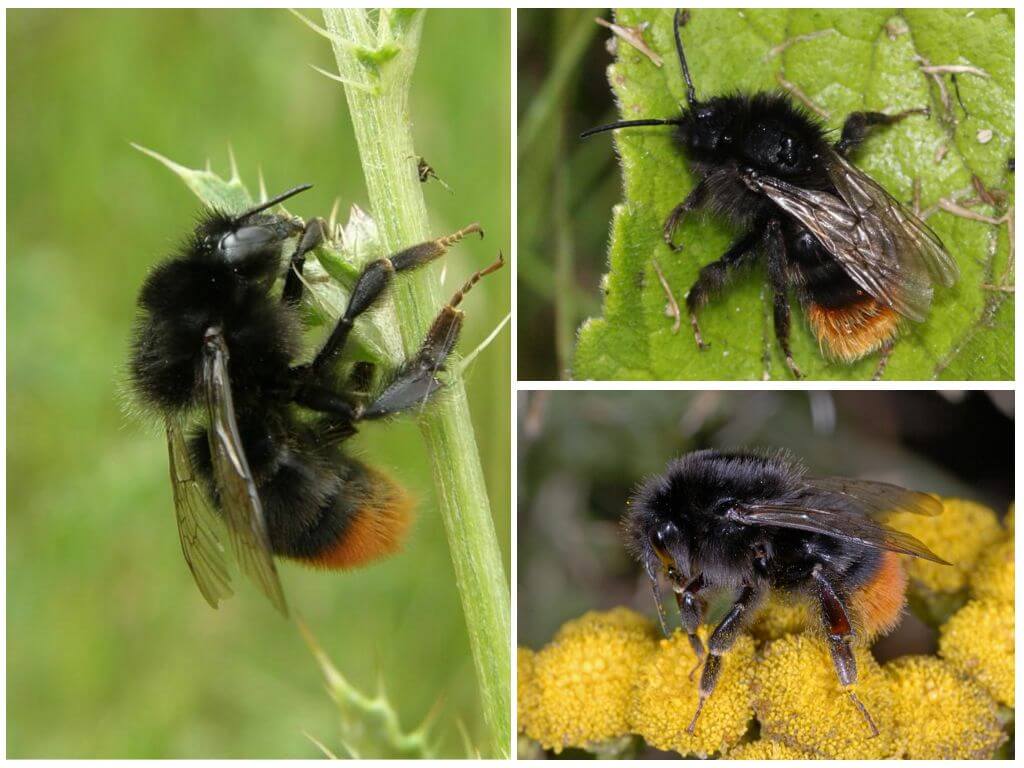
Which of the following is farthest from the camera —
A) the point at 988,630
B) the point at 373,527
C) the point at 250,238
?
the point at 988,630

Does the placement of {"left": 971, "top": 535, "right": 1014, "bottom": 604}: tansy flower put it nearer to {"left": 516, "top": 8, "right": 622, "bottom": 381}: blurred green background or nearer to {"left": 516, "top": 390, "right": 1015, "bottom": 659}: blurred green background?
{"left": 516, "top": 390, "right": 1015, "bottom": 659}: blurred green background

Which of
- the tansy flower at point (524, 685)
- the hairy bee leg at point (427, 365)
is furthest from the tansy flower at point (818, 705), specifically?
the hairy bee leg at point (427, 365)

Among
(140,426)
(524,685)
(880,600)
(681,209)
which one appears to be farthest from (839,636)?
(140,426)

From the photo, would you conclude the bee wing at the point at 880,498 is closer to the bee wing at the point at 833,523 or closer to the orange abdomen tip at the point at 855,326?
the bee wing at the point at 833,523

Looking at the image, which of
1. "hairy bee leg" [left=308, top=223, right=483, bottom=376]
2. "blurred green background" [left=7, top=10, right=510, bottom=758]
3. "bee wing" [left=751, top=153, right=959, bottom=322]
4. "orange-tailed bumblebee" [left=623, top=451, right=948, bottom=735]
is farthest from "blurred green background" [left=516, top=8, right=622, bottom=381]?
"hairy bee leg" [left=308, top=223, right=483, bottom=376]

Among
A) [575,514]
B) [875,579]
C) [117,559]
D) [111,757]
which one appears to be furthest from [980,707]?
[117,559]

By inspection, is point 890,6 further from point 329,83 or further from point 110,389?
point 110,389

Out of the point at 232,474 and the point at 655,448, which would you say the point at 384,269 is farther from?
the point at 655,448

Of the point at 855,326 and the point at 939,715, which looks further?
the point at 855,326
